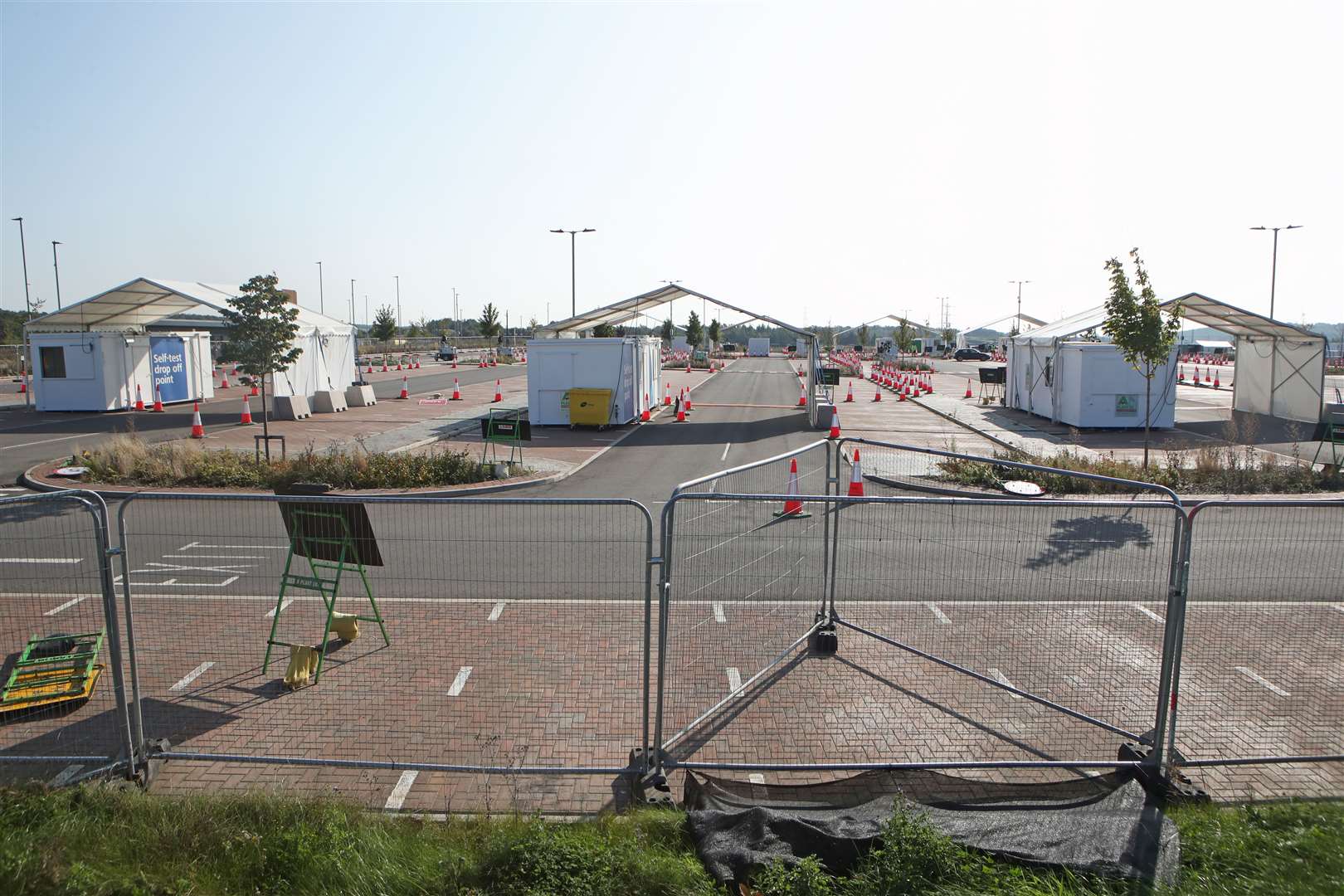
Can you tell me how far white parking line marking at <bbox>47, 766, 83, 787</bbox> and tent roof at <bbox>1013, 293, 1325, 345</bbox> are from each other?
76.5 feet

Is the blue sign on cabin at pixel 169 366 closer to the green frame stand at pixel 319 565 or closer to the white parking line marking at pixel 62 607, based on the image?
the white parking line marking at pixel 62 607

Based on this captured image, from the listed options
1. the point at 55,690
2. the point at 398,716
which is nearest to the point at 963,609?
the point at 398,716

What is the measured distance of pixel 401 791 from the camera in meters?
→ 5.49

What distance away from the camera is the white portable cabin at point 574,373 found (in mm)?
24781

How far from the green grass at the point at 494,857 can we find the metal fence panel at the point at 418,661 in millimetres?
652

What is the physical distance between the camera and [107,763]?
18.6 ft

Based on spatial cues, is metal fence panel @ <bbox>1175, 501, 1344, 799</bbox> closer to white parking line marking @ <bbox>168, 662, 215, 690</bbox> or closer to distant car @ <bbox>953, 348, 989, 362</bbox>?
white parking line marking @ <bbox>168, 662, 215, 690</bbox>

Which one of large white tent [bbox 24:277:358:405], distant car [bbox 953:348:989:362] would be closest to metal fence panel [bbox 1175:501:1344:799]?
large white tent [bbox 24:277:358:405]

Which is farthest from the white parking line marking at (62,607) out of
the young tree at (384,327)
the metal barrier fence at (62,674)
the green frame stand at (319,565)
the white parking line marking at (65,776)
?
the young tree at (384,327)

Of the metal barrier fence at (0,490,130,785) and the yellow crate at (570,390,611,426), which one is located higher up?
the yellow crate at (570,390,611,426)

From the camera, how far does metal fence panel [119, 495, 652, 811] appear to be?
5.81m

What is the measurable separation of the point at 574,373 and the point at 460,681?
60.3 feet

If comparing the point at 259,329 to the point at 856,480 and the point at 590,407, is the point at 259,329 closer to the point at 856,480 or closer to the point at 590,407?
the point at 590,407

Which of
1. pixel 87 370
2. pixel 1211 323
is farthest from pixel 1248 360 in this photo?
pixel 87 370
